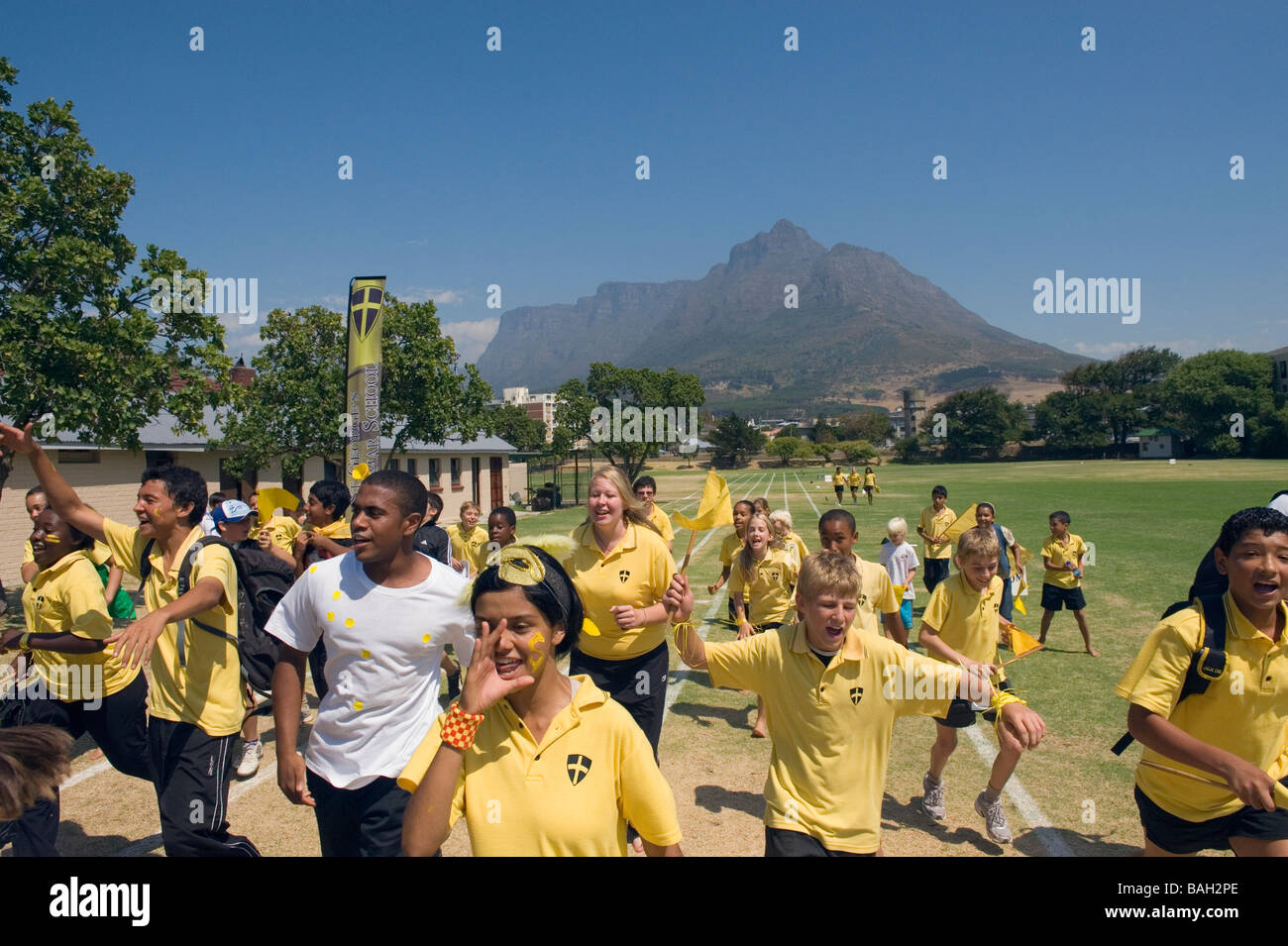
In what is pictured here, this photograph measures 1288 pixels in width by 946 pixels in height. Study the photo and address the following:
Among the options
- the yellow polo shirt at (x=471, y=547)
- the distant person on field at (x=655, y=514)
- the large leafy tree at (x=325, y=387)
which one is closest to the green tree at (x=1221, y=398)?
the large leafy tree at (x=325, y=387)

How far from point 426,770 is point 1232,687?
3.12m

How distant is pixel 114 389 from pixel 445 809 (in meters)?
11.4

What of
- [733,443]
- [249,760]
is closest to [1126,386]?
[733,443]

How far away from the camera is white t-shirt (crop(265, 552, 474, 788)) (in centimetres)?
318

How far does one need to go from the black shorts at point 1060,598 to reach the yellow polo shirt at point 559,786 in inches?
350

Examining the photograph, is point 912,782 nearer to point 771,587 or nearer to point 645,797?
point 771,587

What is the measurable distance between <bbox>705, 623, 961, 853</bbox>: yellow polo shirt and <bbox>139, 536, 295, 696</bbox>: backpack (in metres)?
2.29

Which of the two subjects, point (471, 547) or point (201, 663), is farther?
point (471, 547)

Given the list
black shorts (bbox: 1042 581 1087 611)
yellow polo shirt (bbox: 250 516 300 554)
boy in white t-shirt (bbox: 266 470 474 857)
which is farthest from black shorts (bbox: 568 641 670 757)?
black shorts (bbox: 1042 581 1087 611)

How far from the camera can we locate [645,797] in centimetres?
213

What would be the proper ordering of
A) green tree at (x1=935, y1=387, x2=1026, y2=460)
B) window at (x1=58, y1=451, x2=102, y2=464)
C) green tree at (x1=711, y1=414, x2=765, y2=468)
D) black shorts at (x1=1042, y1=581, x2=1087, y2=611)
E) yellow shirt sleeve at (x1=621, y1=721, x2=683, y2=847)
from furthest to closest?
green tree at (x1=711, y1=414, x2=765, y2=468) → green tree at (x1=935, y1=387, x2=1026, y2=460) → window at (x1=58, y1=451, x2=102, y2=464) → black shorts at (x1=1042, y1=581, x2=1087, y2=611) → yellow shirt sleeve at (x1=621, y1=721, x2=683, y2=847)

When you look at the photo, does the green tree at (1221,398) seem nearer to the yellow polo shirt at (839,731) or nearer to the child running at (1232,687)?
the child running at (1232,687)

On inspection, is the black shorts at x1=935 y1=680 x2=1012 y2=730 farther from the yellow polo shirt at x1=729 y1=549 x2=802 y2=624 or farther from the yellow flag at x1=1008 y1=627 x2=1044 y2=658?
the yellow polo shirt at x1=729 y1=549 x2=802 y2=624
